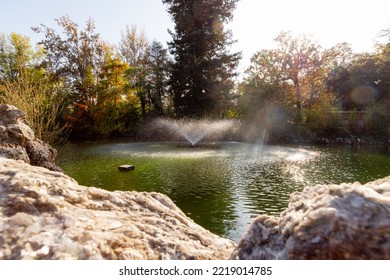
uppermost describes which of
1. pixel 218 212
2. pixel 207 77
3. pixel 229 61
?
pixel 229 61

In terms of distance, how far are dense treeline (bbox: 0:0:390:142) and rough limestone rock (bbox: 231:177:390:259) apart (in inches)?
979

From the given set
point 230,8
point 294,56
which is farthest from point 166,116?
point 294,56

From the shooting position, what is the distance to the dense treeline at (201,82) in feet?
86.4

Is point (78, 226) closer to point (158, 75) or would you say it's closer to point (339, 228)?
point (339, 228)

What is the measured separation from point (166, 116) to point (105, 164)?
1842cm

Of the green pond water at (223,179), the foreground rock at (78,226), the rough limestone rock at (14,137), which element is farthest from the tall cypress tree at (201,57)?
the foreground rock at (78,226)

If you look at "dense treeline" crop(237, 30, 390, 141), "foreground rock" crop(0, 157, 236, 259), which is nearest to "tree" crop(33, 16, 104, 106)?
"dense treeline" crop(237, 30, 390, 141)

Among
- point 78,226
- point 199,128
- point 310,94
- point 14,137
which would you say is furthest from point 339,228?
point 310,94

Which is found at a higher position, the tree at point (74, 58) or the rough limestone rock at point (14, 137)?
the tree at point (74, 58)

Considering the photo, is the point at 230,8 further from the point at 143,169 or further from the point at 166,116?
the point at 143,169

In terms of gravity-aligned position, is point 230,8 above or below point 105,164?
above

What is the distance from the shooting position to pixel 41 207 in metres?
1.63

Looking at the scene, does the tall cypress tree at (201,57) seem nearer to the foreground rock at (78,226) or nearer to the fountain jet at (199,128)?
the fountain jet at (199,128)

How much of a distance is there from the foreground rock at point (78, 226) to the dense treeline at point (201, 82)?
24354 millimetres
